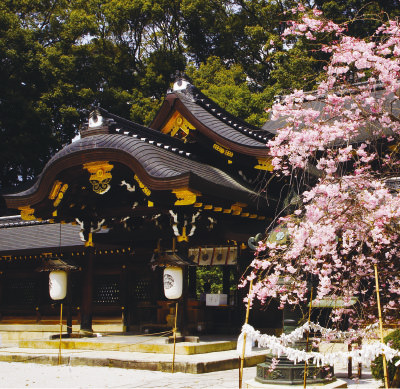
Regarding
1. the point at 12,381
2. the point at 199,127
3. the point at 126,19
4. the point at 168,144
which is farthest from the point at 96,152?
the point at 126,19

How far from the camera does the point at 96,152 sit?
1109 centimetres

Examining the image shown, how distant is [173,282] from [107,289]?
186 inches

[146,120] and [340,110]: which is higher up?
[146,120]

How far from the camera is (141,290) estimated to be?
47.2 feet

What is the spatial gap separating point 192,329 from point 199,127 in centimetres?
507

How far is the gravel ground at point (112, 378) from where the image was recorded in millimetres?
7832

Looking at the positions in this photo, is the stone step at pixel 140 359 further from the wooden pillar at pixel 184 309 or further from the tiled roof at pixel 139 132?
the tiled roof at pixel 139 132

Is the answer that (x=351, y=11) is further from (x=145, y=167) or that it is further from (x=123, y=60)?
(x=145, y=167)

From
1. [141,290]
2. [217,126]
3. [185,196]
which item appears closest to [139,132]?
[217,126]

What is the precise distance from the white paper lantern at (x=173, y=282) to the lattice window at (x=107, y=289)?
4202 millimetres

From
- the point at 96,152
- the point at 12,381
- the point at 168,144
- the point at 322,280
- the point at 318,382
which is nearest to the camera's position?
the point at 322,280

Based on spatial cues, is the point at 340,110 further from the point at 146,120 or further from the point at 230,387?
the point at 146,120

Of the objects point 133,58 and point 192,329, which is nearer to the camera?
point 192,329

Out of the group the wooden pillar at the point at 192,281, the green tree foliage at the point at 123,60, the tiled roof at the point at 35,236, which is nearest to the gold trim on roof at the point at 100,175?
the tiled roof at the point at 35,236
